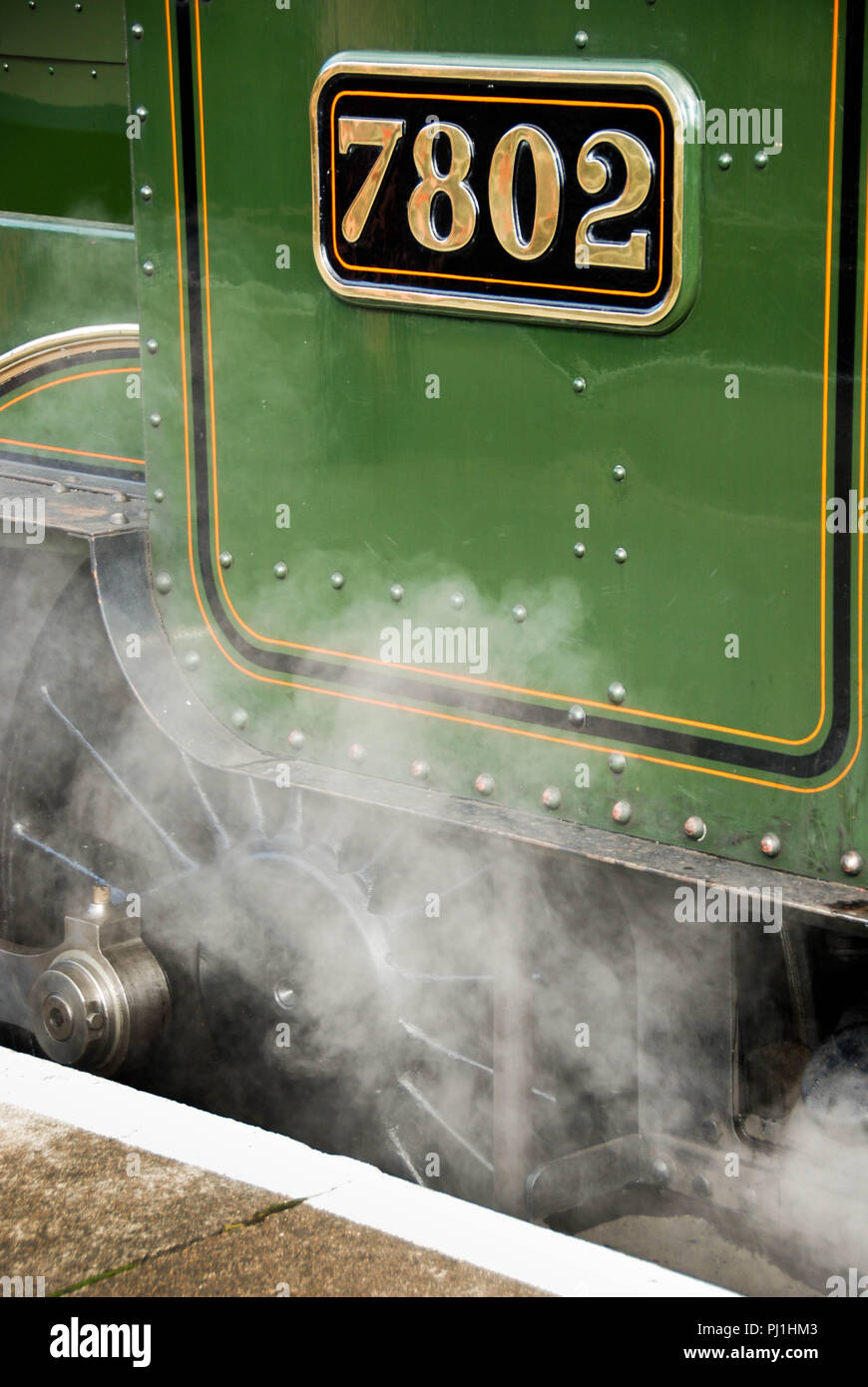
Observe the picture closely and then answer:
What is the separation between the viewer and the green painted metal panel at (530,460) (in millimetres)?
2273

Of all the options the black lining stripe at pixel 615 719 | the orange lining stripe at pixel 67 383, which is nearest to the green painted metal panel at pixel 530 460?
the black lining stripe at pixel 615 719

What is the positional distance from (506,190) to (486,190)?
36mm

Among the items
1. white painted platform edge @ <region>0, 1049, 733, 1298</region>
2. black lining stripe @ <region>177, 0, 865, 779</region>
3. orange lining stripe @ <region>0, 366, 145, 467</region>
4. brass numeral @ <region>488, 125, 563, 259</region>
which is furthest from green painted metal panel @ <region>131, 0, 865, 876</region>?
white painted platform edge @ <region>0, 1049, 733, 1298</region>

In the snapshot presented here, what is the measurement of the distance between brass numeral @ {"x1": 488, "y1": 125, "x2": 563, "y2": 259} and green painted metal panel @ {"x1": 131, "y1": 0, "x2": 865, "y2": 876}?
107 mm

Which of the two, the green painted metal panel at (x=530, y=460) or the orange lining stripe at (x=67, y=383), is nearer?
the green painted metal panel at (x=530, y=460)

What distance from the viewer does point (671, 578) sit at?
2465 millimetres

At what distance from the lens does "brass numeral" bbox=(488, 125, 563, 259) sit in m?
2.44

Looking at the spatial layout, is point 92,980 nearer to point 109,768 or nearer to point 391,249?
point 109,768

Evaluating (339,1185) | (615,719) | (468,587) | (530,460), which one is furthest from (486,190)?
(339,1185)

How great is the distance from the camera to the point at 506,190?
8.18 ft

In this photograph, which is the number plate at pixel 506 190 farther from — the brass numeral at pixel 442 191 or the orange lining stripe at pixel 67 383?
the orange lining stripe at pixel 67 383

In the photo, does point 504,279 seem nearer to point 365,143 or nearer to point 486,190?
point 486,190

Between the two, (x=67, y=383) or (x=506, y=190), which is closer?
(x=506, y=190)

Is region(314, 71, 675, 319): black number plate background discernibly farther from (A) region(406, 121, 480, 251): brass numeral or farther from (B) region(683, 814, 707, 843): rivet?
(B) region(683, 814, 707, 843): rivet
